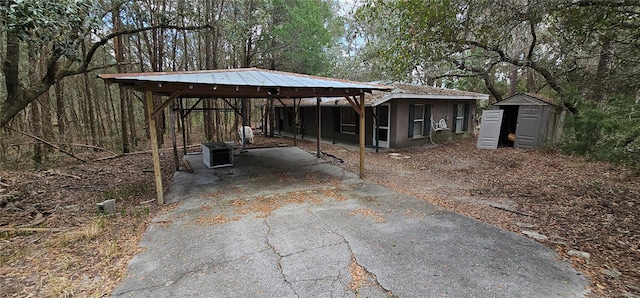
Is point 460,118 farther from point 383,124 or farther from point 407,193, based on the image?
point 407,193

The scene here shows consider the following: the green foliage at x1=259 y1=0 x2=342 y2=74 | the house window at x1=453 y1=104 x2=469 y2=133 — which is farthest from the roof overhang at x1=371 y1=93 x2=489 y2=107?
the green foliage at x1=259 y1=0 x2=342 y2=74

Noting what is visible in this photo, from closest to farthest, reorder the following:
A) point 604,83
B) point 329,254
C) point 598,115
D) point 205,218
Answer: point 329,254
point 205,218
point 604,83
point 598,115

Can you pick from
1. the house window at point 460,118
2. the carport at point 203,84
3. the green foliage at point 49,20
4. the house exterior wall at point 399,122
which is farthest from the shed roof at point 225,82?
the house window at point 460,118

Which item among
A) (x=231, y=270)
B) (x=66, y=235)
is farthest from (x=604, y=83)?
(x=66, y=235)

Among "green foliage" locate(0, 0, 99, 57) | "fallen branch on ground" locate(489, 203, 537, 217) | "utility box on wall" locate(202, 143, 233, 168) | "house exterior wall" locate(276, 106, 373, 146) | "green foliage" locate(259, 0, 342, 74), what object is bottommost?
"fallen branch on ground" locate(489, 203, 537, 217)

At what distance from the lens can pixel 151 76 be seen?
424cm

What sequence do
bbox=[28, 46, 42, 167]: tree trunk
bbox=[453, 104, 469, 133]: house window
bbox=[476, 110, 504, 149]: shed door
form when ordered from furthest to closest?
bbox=[453, 104, 469, 133]: house window
bbox=[476, 110, 504, 149]: shed door
bbox=[28, 46, 42, 167]: tree trunk

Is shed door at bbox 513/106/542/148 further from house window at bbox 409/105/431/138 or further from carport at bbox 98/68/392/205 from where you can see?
carport at bbox 98/68/392/205

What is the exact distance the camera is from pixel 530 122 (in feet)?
30.8

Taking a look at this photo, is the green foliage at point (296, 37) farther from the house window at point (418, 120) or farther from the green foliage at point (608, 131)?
the green foliage at point (608, 131)

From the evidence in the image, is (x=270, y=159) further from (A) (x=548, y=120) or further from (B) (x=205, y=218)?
(A) (x=548, y=120)

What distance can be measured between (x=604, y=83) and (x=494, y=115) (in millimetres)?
5423

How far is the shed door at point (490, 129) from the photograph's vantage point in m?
9.76

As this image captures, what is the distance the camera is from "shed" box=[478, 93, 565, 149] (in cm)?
904
